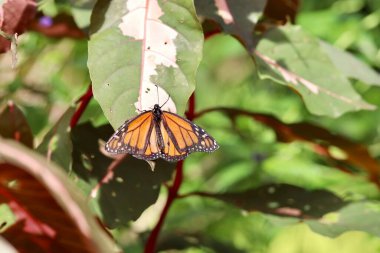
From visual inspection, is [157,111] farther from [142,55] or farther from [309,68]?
[309,68]

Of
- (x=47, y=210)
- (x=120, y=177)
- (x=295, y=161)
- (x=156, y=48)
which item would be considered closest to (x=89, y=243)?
(x=47, y=210)

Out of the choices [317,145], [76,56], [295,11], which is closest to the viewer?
[295,11]

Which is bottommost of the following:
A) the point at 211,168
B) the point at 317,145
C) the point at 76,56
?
the point at 211,168

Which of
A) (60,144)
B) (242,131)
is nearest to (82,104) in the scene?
(60,144)

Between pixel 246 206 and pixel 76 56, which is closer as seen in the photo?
pixel 246 206

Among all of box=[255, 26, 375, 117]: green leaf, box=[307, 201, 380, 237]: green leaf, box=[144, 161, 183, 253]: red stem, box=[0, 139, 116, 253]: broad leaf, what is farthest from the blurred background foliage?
box=[0, 139, 116, 253]: broad leaf

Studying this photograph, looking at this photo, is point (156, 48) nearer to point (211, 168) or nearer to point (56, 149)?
point (56, 149)

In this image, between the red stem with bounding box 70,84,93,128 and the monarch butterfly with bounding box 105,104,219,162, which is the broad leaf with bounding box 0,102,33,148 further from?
the monarch butterfly with bounding box 105,104,219,162

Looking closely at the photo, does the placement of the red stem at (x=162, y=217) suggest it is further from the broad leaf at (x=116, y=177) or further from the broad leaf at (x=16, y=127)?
the broad leaf at (x=16, y=127)
